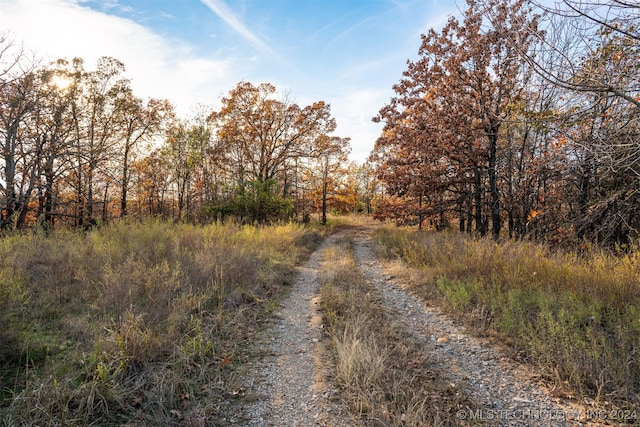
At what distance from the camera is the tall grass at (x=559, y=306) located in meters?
3.13

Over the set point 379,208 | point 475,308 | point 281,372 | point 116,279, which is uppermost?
point 379,208

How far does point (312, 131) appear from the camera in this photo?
23969mm

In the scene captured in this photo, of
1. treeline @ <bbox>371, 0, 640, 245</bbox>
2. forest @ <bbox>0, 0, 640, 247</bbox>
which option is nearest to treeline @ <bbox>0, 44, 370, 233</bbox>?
forest @ <bbox>0, 0, 640, 247</bbox>

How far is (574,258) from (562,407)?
4.92 meters

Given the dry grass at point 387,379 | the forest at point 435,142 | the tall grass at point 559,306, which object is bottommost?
the dry grass at point 387,379

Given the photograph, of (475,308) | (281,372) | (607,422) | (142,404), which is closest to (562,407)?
(607,422)

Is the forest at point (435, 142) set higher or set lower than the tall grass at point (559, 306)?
higher

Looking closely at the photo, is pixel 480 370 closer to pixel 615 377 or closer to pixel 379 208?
pixel 615 377

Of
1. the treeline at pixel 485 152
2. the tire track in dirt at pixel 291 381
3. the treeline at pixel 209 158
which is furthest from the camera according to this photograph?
the treeline at pixel 209 158

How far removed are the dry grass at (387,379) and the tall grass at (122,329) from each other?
1293mm

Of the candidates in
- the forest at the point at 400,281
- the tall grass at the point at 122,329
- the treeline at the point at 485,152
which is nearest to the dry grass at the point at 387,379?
the forest at the point at 400,281

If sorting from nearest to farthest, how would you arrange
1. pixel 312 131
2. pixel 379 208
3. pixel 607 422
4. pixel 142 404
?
pixel 607 422, pixel 142 404, pixel 379 208, pixel 312 131

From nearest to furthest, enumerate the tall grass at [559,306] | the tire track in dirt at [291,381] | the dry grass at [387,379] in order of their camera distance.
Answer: the dry grass at [387,379], the tire track in dirt at [291,381], the tall grass at [559,306]

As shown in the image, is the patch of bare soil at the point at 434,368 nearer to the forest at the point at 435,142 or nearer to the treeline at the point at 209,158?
the forest at the point at 435,142
